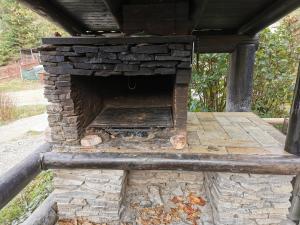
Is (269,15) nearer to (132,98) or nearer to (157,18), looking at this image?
(157,18)

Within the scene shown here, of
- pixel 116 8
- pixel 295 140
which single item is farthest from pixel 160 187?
pixel 116 8

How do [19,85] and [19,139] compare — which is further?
[19,85]

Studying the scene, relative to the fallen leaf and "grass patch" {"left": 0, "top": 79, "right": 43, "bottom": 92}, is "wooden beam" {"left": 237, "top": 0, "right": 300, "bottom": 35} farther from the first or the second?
"grass patch" {"left": 0, "top": 79, "right": 43, "bottom": 92}

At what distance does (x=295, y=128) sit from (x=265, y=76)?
8.91 ft

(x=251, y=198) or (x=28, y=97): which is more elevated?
(x=251, y=198)

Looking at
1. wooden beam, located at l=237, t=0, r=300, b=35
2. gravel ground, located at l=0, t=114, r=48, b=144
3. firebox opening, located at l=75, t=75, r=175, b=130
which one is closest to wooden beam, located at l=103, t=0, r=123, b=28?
firebox opening, located at l=75, t=75, r=175, b=130

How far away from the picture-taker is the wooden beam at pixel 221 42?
3434mm

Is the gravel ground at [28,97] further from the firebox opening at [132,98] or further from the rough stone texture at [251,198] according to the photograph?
the rough stone texture at [251,198]

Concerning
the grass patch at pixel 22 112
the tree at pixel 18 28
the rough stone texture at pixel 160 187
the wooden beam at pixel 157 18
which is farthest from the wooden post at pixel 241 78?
the tree at pixel 18 28

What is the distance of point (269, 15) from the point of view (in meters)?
2.59

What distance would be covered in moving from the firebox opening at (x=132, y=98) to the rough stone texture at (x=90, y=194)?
622 mm

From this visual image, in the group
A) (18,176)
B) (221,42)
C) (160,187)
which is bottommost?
(160,187)

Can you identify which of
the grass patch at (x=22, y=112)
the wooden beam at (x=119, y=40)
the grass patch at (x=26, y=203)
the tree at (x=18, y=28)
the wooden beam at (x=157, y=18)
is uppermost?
the tree at (x=18, y=28)

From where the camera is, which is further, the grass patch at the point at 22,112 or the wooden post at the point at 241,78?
the grass patch at the point at 22,112
